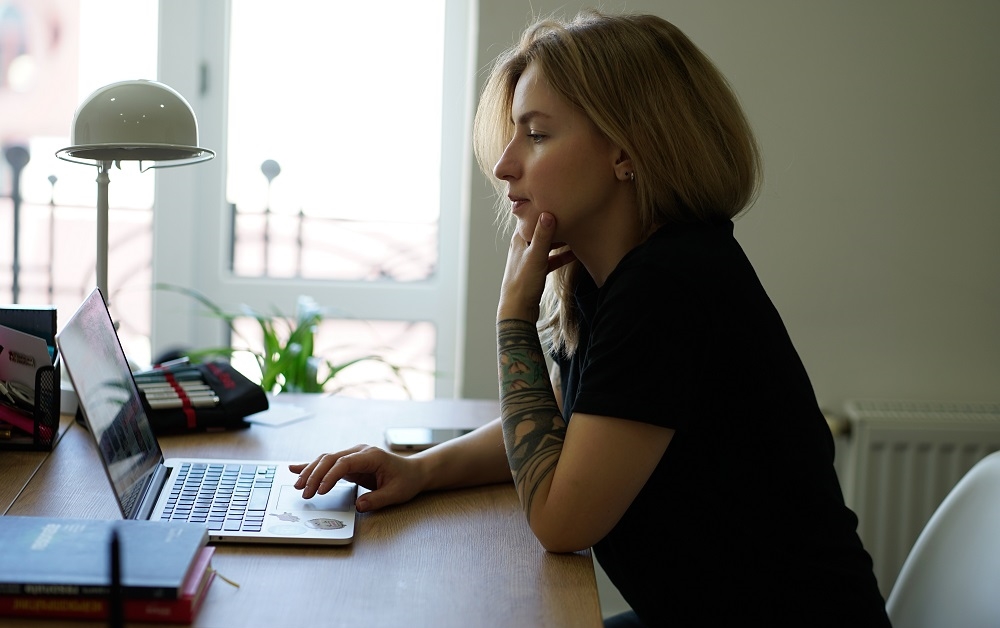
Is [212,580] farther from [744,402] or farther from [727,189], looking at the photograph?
[727,189]

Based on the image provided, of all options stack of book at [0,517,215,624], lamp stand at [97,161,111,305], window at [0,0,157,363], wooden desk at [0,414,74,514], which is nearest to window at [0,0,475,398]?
window at [0,0,157,363]

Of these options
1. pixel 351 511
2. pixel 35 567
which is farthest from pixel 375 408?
pixel 35 567

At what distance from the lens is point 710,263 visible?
1047mm

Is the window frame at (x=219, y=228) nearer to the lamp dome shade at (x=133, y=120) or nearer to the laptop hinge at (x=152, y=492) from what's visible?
the lamp dome shade at (x=133, y=120)

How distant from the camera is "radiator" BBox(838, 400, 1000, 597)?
2.18 metres

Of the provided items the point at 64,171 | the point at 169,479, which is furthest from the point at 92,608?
the point at 64,171

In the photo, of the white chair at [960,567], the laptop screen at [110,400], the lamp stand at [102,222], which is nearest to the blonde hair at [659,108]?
the white chair at [960,567]

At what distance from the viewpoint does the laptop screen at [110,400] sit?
90 centimetres

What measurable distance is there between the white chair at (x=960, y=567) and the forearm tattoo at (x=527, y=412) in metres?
0.54

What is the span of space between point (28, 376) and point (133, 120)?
372 millimetres

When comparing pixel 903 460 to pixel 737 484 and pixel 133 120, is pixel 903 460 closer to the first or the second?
pixel 737 484

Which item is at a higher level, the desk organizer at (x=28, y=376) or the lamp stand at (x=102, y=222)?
the lamp stand at (x=102, y=222)

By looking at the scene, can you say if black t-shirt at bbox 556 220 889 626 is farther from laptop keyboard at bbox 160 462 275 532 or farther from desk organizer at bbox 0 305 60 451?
desk organizer at bbox 0 305 60 451

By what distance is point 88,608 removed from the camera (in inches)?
31.7
